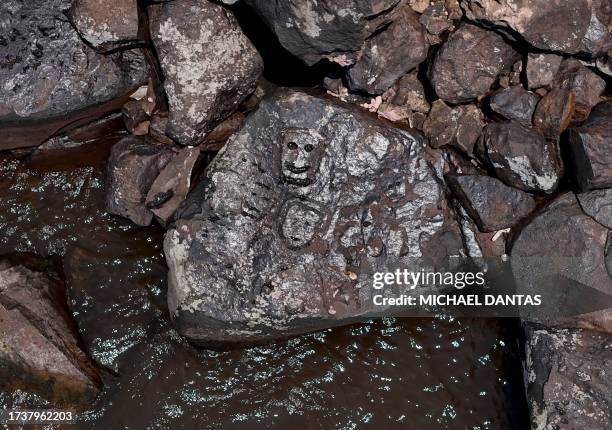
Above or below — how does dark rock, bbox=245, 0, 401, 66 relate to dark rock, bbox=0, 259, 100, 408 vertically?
above

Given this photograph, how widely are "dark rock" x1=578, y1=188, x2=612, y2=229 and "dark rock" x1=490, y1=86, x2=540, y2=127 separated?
0.63 meters

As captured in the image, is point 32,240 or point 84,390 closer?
point 84,390

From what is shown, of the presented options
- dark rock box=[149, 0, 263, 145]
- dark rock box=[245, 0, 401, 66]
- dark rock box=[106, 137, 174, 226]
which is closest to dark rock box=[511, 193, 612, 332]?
dark rock box=[245, 0, 401, 66]

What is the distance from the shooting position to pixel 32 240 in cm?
506

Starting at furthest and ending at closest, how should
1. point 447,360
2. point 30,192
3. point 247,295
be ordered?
point 30,192, point 447,360, point 247,295

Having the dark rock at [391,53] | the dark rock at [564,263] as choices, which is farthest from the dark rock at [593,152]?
the dark rock at [391,53]

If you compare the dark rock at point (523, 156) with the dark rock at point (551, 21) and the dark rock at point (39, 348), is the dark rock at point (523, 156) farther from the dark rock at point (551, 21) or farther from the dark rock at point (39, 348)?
the dark rock at point (39, 348)

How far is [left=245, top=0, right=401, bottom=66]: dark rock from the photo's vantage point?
13.0 ft

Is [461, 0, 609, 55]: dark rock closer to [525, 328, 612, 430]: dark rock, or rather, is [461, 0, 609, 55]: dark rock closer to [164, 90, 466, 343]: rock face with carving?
[164, 90, 466, 343]: rock face with carving

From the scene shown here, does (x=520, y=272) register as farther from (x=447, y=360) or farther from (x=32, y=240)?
(x=32, y=240)

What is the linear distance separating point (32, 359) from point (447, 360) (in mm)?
2917

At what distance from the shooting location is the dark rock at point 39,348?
457 centimetres

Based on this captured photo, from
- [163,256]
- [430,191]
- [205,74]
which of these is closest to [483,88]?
[430,191]

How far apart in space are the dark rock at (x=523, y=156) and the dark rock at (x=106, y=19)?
2617mm
